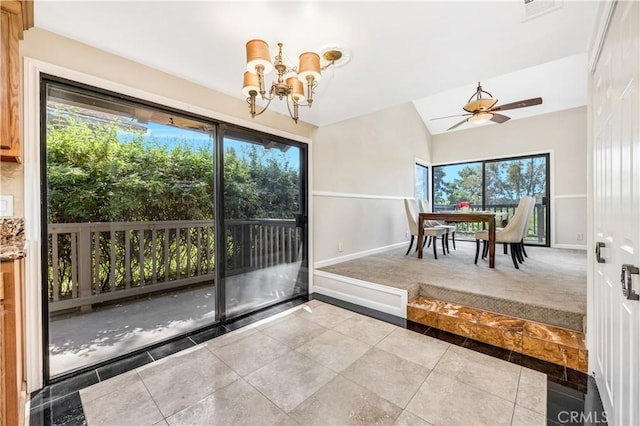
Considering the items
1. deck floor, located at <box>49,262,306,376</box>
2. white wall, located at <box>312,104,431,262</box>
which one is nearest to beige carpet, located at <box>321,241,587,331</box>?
white wall, located at <box>312,104,431,262</box>

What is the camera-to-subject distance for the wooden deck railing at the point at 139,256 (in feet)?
6.21

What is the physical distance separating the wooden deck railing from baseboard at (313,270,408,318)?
793 millimetres

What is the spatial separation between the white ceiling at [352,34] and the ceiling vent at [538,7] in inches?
0.7

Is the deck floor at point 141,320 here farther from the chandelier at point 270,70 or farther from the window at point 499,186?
the window at point 499,186

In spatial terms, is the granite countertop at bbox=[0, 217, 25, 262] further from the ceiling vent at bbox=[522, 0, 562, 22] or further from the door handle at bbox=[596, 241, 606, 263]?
the door handle at bbox=[596, 241, 606, 263]

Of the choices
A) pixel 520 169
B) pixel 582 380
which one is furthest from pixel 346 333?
pixel 520 169

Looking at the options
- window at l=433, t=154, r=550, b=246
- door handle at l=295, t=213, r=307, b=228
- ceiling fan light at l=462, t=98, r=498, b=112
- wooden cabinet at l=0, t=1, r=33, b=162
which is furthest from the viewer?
window at l=433, t=154, r=550, b=246

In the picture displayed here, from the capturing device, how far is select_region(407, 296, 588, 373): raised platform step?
6.14 ft

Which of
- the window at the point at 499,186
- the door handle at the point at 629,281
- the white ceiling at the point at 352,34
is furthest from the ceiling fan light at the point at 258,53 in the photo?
the window at the point at 499,186

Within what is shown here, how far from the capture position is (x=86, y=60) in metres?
1.82

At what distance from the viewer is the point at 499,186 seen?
612 centimetres

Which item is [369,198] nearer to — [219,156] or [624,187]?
[219,156]

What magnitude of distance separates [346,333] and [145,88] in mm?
2611

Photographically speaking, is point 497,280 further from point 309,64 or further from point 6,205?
point 6,205
